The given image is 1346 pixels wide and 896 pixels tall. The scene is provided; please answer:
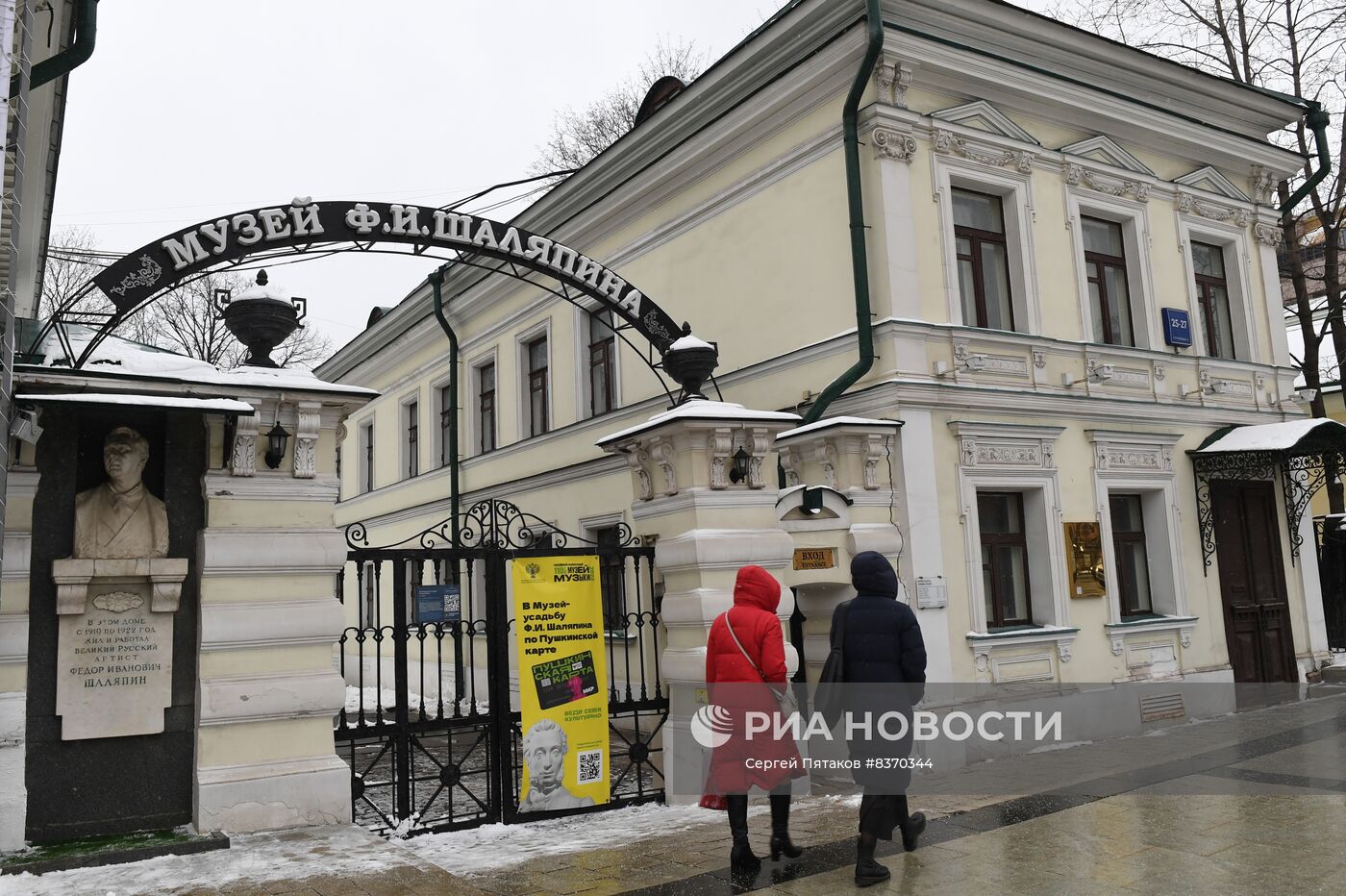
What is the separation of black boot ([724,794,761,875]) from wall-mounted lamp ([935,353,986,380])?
18.9 ft

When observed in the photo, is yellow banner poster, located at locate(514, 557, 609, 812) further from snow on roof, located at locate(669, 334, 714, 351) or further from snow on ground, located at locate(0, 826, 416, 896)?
snow on roof, located at locate(669, 334, 714, 351)

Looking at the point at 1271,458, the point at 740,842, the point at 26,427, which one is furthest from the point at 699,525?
the point at 1271,458

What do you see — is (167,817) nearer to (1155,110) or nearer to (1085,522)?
(1085,522)

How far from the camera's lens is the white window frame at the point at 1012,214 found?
36.1 feet

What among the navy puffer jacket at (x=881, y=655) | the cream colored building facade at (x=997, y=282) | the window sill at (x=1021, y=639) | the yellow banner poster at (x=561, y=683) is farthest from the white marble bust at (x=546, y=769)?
the window sill at (x=1021, y=639)

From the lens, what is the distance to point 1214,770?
28.1 ft

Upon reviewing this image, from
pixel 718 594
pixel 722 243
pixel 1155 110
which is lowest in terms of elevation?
pixel 718 594

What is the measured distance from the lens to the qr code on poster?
25.1 ft

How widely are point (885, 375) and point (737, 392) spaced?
2527 millimetres

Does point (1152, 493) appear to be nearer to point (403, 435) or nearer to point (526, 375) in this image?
point (526, 375)

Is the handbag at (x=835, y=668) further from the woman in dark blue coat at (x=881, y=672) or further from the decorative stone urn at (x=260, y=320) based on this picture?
the decorative stone urn at (x=260, y=320)

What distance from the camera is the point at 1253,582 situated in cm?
1322

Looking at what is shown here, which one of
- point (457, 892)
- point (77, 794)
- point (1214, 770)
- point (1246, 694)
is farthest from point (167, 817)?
point (1246, 694)

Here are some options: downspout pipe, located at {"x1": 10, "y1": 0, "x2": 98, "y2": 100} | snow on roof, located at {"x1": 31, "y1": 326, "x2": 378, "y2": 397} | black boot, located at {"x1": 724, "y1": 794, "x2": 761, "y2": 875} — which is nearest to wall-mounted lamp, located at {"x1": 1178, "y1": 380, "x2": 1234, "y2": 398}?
black boot, located at {"x1": 724, "y1": 794, "x2": 761, "y2": 875}
